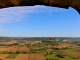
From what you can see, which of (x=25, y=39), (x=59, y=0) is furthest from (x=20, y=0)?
(x=25, y=39)

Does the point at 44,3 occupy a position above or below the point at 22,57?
above

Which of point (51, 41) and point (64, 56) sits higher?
point (51, 41)

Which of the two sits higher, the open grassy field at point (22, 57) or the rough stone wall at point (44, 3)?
the rough stone wall at point (44, 3)

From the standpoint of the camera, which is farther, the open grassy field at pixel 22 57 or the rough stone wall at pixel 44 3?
the open grassy field at pixel 22 57

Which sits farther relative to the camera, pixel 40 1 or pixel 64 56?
pixel 64 56

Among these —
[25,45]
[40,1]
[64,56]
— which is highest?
[40,1]

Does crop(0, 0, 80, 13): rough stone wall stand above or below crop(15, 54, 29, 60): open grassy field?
above

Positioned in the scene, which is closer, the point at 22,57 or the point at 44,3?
the point at 44,3

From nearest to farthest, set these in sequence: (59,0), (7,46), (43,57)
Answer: (59,0), (43,57), (7,46)

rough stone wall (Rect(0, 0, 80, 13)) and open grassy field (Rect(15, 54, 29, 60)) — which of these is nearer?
rough stone wall (Rect(0, 0, 80, 13))

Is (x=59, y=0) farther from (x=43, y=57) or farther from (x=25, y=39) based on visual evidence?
(x=25, y=39)

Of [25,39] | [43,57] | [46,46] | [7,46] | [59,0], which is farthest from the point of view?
[25,39]
